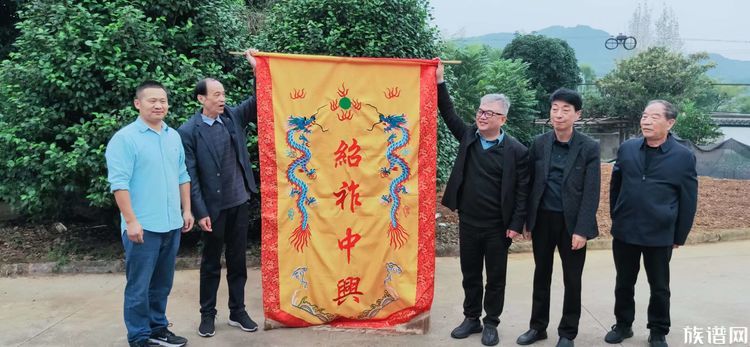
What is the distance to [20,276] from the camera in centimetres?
501

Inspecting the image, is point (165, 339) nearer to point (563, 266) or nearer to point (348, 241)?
point (348, 241)

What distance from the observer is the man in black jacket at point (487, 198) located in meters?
3.50

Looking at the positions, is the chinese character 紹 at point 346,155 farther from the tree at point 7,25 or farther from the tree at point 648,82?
the tree at point 648,82

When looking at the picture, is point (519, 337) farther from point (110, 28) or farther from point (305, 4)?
point (110, 28)

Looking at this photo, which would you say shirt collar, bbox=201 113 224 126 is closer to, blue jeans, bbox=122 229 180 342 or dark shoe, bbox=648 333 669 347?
blue jeans, bbox=122 229 180 342

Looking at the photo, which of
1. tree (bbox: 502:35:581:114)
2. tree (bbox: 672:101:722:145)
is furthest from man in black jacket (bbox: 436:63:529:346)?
tree (bbox: 502:35:581:114)

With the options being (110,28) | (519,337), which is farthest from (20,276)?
(519,337)

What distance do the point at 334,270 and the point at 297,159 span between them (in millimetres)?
785

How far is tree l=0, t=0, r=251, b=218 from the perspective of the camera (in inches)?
181

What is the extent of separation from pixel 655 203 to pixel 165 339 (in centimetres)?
313

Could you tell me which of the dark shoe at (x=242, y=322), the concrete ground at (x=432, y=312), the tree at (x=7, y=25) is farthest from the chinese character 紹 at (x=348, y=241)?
the tree at (x=7, y=25)

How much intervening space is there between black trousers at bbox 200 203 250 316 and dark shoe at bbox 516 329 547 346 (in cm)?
186

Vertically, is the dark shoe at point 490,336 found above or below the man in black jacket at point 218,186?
below

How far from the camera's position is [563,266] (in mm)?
3531
